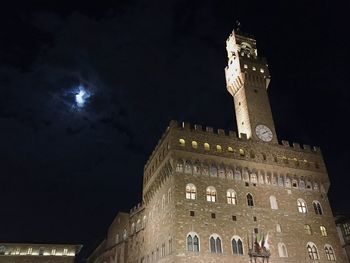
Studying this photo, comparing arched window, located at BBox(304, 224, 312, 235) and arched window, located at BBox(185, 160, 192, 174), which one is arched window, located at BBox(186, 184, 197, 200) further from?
arched window, located at BBox(304, 224, 312, 235)

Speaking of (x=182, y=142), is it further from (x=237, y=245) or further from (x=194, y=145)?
(x=237, y=245)

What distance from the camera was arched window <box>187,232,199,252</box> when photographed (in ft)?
115

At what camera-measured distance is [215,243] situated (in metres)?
36.3

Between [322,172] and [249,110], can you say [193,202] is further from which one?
[322,172]

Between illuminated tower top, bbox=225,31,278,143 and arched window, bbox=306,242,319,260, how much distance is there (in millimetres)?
13742

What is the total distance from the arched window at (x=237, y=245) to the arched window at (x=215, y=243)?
162 centimetres

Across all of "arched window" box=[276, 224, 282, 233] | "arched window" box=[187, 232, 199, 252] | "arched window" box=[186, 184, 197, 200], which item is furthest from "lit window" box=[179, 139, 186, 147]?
"arched window" box=[276, 224, 282, 233]

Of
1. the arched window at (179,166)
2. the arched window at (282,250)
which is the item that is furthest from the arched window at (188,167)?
the arched window at (282,250)

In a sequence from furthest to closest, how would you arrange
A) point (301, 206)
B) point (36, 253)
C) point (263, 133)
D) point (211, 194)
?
point (36, 253), point (263, 133), point (301, 206), point (211, 194)

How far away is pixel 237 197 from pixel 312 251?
10.7 m

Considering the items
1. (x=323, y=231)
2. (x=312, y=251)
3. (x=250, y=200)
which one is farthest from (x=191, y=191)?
(x=323, y=231)

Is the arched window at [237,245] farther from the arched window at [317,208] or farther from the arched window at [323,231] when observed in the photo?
the arched window at [317,208]

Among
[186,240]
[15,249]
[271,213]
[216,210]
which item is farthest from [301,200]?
[15,249]

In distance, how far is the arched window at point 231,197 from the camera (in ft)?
130
